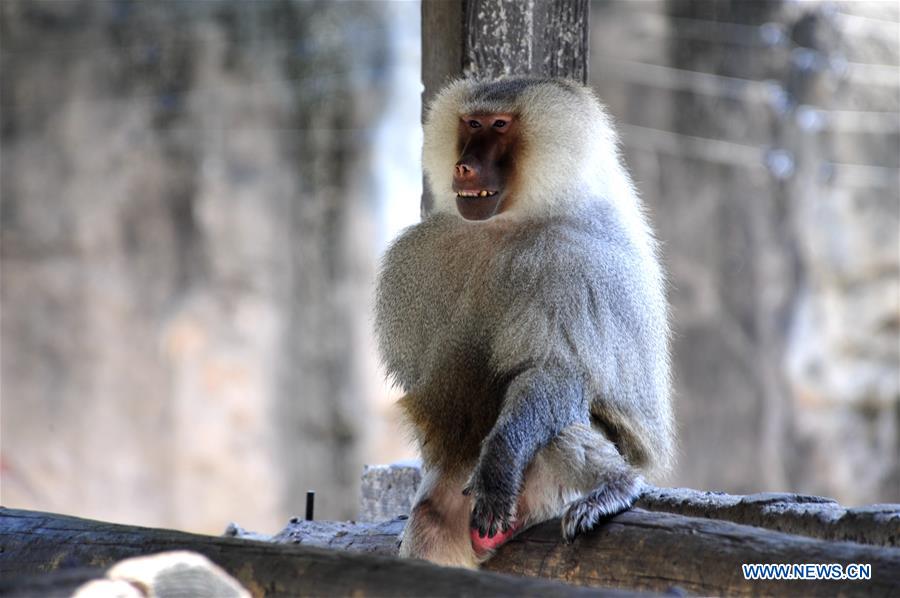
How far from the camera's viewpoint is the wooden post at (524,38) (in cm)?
404

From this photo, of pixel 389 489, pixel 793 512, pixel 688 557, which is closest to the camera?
pixel 688 557

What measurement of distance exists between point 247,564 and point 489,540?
87 cm

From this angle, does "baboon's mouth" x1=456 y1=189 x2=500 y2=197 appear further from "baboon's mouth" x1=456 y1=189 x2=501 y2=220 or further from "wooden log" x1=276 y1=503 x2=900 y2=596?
"wooden log" x1=276 y1=503 x2=900 y2=596

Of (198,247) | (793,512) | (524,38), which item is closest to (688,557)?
(793,512)

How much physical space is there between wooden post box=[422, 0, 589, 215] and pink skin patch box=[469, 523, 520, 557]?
5.44 ft

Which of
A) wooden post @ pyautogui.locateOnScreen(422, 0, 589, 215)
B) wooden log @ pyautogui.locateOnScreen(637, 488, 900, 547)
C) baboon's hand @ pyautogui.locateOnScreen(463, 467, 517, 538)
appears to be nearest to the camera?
wooden log @ pyautogui.locateOnScreen(637, 488, 900, 547)

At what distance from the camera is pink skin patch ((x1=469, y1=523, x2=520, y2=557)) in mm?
3164

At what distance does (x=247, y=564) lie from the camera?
8.21ft

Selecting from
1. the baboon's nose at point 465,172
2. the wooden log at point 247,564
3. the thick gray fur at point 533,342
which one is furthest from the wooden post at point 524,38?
the wooden log at point 247,564

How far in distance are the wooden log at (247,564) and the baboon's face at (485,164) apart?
132 centimetres

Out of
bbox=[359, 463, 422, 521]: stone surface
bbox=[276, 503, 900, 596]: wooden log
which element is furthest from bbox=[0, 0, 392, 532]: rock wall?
bbox=[276, 503, 900, 596]: wooden log

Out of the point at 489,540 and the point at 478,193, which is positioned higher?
the point at 478,193

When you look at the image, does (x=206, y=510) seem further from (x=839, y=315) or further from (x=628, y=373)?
(x=628, y=373)

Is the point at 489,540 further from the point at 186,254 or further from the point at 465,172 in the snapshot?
the point at 186,254
